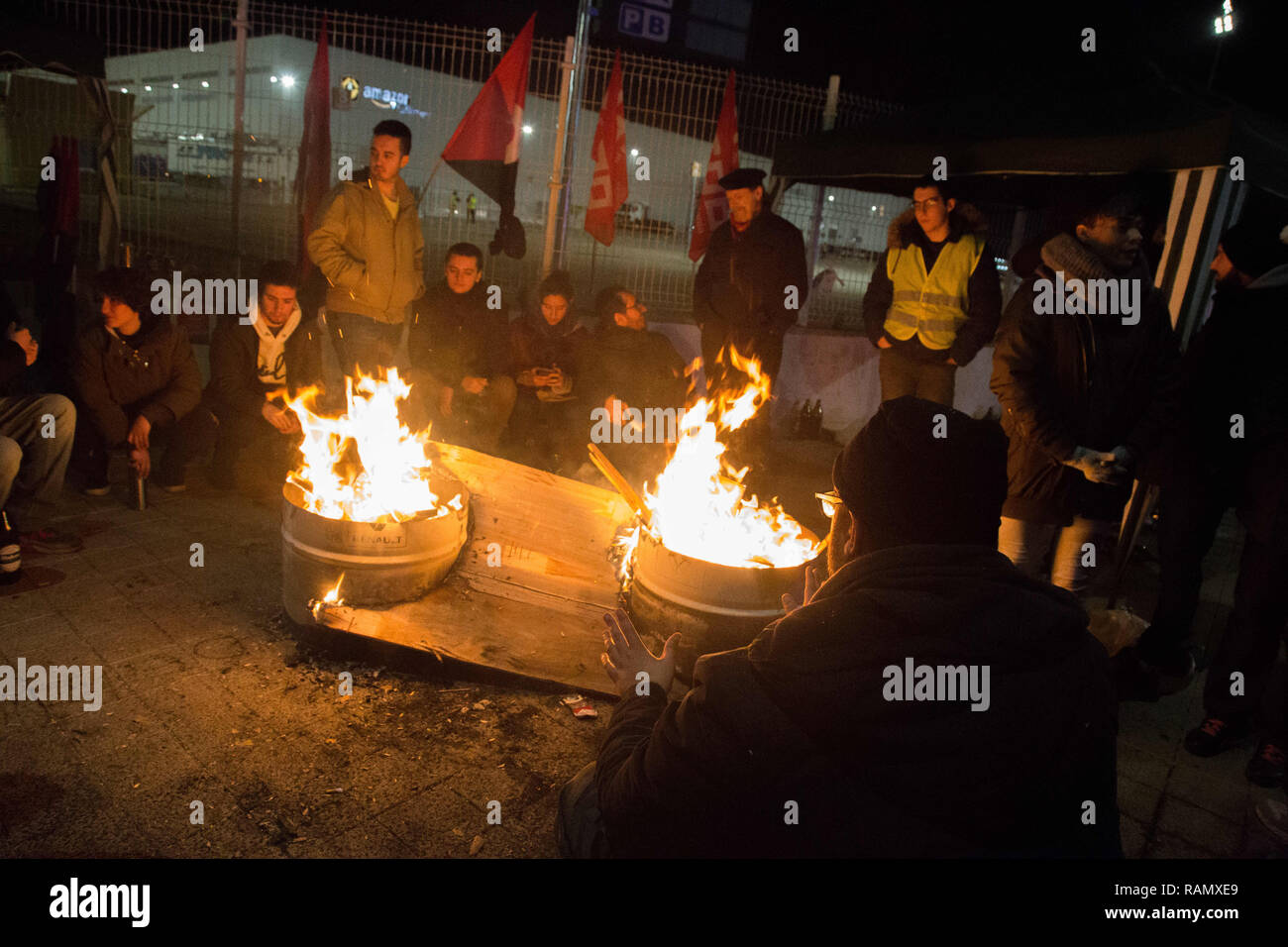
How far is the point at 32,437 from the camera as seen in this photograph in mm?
4926

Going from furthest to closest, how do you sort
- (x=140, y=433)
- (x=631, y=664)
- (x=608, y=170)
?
(x=608, y=170)
(x=140, y=433)
(x=631, y=664)

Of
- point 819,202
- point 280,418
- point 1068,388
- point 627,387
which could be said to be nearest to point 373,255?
point 280,418

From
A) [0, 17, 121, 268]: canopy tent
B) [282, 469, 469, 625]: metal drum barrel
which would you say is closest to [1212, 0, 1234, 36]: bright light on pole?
[282, 469, 469, 625]: metal drum barrel

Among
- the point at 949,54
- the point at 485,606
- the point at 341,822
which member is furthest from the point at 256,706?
the point at 949,54

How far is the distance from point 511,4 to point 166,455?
15.3 meters

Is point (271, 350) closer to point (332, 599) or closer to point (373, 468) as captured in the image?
point (373, 468)

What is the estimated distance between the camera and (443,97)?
8844mm

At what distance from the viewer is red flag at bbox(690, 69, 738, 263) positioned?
30.0ft

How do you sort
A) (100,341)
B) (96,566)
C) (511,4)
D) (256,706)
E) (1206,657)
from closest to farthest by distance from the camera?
(256,706)
(96,566)
(1206,657)
(100,341)
(511,4)

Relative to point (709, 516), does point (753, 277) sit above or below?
above

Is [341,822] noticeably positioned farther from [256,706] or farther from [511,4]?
[511,4]

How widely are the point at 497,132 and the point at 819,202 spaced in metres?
4.22

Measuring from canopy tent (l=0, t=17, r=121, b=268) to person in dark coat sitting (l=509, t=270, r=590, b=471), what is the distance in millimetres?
4291

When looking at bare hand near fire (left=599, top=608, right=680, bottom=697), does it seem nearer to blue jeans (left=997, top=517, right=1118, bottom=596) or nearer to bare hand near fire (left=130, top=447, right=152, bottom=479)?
blue jeans (left=997, top=517, right=1118, bottom=596)
